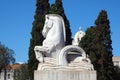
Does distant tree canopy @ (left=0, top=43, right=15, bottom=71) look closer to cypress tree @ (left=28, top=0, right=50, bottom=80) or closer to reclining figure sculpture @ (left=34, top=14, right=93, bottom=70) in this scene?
cypress tree @ (left=28, top=0, right=50, bottom=80)

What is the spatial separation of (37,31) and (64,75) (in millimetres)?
21205

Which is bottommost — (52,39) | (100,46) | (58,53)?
(58,53)

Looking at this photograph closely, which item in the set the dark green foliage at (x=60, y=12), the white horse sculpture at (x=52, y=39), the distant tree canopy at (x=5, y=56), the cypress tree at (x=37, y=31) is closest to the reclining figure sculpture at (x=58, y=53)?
the white horse sculpture at (x=52, y=39)

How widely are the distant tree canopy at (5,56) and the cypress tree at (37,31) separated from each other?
70.7ft

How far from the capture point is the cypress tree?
3709cm

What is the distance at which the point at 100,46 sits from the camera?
Answer: 118 ft

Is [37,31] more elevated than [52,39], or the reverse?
[37,31]

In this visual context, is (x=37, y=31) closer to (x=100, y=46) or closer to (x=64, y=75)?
(x=100, y=46)

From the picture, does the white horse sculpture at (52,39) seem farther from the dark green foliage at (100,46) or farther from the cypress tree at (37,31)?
the cypress tree at (37,31)

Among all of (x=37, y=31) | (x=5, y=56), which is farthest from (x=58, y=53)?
(x=5, y=56)

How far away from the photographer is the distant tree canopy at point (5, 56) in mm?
61594

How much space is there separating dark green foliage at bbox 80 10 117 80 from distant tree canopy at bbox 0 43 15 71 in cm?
2688

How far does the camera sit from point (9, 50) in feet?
206

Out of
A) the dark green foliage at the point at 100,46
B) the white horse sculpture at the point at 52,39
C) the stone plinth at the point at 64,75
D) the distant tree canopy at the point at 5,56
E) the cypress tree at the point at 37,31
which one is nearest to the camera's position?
the stone plinth at the point at 64,75
